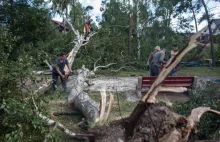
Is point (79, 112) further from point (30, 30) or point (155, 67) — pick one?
point (30, 30)

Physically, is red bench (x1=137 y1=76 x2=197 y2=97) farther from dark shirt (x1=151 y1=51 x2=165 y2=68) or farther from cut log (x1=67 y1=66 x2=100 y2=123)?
cut log (x1=67 y1=66 x2=100 y2=123)

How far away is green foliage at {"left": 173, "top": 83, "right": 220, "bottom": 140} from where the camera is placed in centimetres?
430

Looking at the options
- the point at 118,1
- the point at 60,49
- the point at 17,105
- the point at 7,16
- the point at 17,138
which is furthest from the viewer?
the point at 118,1

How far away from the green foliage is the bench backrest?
1.58 metres

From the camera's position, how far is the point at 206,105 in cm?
487

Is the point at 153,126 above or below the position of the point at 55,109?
above

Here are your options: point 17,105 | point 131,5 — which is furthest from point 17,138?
point 131,5

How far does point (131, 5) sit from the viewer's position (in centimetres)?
2592

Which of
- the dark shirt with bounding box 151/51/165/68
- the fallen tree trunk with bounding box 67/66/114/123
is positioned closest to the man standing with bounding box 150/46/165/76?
the dark shirt with bounding box 151/51/165/68


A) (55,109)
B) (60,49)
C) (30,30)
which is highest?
(30,30)

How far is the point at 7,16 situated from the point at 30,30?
4.78ft

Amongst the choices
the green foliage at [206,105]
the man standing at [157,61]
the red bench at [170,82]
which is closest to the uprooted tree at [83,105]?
the green foliage at [206,105]

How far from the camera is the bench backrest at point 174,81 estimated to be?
25.6 feet

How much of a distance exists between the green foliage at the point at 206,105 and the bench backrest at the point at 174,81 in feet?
5.19
